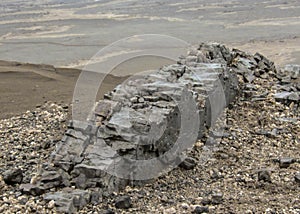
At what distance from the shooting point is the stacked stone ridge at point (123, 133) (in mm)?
6547

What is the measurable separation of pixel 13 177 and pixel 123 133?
63.5 inches

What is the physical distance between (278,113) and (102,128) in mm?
4409

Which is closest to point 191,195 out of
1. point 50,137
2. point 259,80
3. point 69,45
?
point 50,137

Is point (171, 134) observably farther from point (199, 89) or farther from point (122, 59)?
point (122, 59)

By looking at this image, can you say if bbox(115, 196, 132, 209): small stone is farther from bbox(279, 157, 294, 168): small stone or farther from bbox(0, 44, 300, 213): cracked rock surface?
bbox(279, 157, 294, 168): small stone

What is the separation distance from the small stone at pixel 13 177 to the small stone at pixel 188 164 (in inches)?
93.4

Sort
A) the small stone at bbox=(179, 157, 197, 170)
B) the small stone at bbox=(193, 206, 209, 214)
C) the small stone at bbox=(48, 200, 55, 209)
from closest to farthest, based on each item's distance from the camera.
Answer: the small stone at bbox=(48, 200, 55, 209) < the small stone at bbox=(193, 206, 209, 214) < the small stone at bbox=(179, 157, 197, 170)

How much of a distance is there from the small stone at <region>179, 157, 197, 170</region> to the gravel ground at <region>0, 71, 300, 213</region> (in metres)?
0.07

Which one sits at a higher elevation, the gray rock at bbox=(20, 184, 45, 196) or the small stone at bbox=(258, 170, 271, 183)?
the gray rock at bbox=(20, 184, 45, 196)

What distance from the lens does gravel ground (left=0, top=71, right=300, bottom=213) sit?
6465 millimetres

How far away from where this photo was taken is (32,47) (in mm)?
28906

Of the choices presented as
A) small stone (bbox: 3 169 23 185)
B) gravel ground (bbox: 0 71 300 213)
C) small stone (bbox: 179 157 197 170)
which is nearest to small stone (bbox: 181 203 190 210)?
gravel ground (bbox: 0 71 300 213)

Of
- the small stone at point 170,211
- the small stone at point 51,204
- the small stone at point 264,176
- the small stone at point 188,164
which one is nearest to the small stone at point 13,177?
the small stone at point 51,204

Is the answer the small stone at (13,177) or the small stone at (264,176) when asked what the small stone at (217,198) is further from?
the small stone at (13,177)
